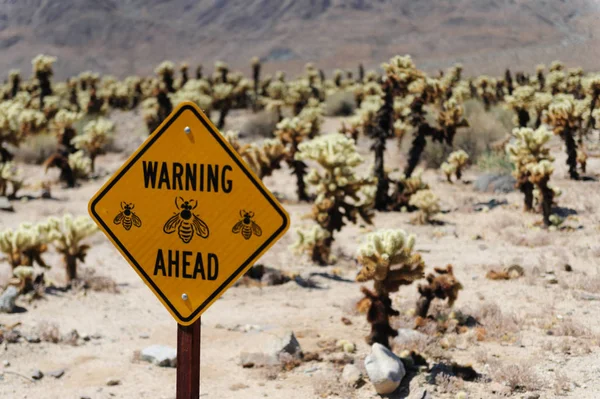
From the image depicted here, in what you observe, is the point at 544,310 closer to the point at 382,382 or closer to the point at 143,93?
the point at 382,382

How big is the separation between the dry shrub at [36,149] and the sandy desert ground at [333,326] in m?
12.5

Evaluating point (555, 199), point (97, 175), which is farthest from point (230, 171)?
point (97, 175)

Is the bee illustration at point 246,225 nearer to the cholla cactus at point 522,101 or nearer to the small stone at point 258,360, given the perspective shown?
the small stone at point 258,360

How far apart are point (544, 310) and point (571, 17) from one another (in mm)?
107224

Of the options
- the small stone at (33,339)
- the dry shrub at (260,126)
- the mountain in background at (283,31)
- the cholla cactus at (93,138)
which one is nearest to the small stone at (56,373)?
the small stone at (33,339)

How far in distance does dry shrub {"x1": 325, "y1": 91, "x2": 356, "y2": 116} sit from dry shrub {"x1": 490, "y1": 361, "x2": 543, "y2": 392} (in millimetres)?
25354

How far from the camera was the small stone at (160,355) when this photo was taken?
247 inches

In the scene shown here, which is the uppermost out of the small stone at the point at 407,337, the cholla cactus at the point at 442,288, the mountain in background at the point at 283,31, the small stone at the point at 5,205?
the mountain in background at the point at 283,31

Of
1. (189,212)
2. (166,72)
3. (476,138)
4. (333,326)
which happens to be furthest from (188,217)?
(166,72)

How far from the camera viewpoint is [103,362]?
645 cm

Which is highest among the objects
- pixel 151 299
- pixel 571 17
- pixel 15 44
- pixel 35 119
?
pixel 571 17

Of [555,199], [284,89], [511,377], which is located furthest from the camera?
[284,89]

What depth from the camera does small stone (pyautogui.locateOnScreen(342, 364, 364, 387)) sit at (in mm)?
5707

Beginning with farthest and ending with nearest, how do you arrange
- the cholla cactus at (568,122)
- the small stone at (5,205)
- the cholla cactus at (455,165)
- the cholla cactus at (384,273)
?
the cholla cactus at (455,165)
the small stone at (5,205)
the cholla cactus at (568,122)
the cholla cactus at (384,273)
